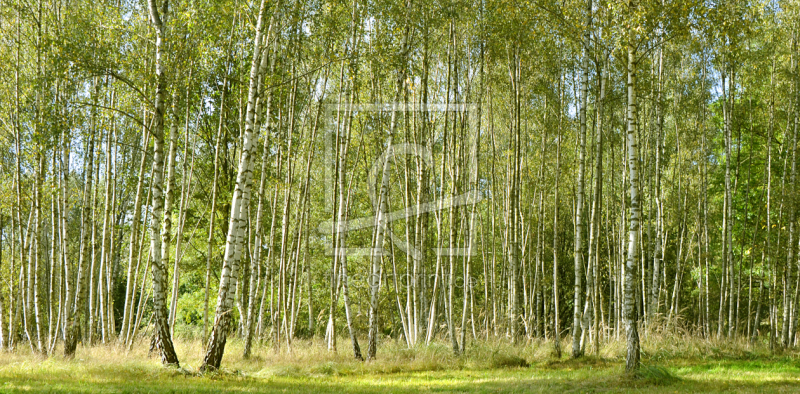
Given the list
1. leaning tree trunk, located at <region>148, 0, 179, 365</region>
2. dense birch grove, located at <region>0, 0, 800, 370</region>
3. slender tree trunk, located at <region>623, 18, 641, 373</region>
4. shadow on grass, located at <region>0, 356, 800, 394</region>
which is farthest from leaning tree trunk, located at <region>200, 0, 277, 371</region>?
slender tree trunk, located at <region>623, 18, 641, 373</region>

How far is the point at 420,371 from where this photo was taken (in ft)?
35.6

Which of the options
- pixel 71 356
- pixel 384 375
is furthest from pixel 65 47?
pixel 384 375

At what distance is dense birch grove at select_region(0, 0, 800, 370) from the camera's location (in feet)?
31.3

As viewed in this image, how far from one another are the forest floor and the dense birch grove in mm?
487

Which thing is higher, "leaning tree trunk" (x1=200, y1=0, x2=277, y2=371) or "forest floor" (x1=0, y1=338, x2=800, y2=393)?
"leaning tree trunk" (x1=200, y1=0, x2=277, y2=371)

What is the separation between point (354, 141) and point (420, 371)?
9.75 meters

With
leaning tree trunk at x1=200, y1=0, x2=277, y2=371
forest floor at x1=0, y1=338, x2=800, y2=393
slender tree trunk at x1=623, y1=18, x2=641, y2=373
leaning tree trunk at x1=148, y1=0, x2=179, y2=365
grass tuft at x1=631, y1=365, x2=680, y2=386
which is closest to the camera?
forest floor at x1=0, y1=338, x2=800, y2=393

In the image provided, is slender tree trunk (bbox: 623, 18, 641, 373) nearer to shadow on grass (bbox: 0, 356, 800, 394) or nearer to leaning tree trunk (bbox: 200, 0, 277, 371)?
shadow on grass (bbox: 0, 356, 800, 394)

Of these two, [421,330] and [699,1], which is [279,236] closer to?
[421,330]

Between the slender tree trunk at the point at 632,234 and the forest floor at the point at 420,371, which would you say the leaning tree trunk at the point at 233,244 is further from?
the slender tree trunk at the point at 632,234

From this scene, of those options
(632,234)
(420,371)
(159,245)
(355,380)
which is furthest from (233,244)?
(632,234)

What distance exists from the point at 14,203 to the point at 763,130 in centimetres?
2063

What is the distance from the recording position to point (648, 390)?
768 cm

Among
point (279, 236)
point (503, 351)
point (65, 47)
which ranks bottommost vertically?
point (503, 351)
